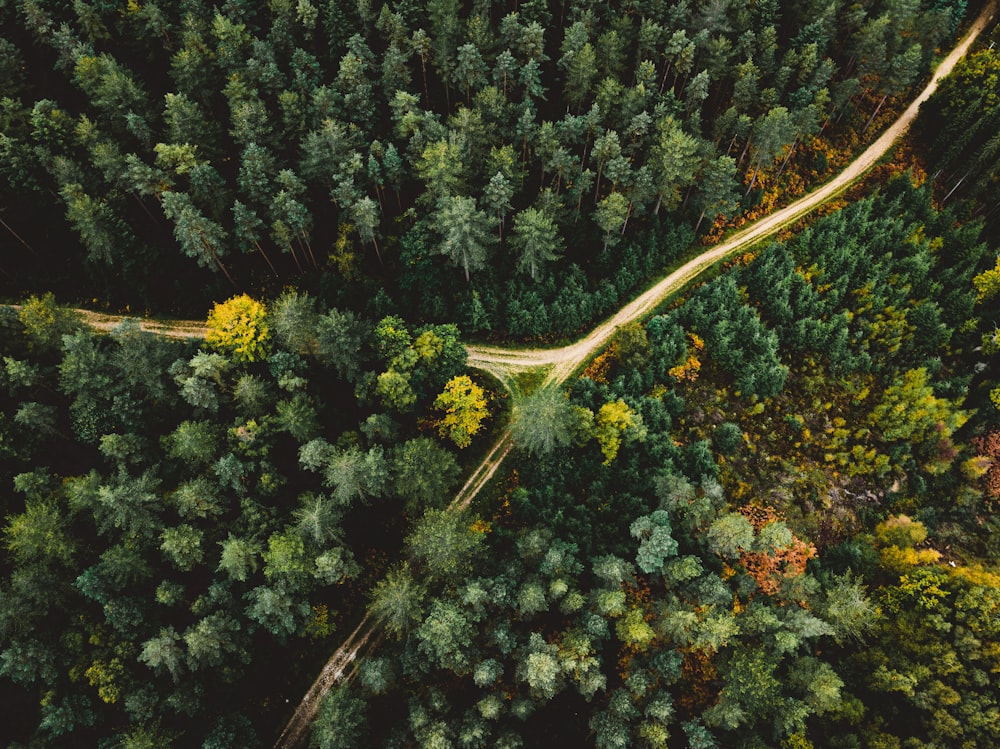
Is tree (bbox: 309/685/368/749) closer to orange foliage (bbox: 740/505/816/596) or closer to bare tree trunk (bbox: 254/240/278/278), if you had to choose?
orange foliage (bbox: 740/505/816/596)

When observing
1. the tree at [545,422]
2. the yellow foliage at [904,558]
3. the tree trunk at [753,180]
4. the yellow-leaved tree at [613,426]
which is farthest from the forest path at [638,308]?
the yellow foliage at [904,558]

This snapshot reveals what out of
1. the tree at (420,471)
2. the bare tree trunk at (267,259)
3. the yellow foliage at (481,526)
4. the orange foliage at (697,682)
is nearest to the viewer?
the orange foliage at (697,682)

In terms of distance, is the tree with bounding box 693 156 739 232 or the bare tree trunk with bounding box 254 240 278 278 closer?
the bare tree trunk with bounding box 254 240 278 278

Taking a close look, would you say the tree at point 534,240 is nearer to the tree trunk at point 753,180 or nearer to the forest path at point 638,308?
the forest path at point 638,308

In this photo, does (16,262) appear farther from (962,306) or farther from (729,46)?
(962,306)

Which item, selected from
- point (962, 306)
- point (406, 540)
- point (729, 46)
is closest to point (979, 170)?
point (962, 306)

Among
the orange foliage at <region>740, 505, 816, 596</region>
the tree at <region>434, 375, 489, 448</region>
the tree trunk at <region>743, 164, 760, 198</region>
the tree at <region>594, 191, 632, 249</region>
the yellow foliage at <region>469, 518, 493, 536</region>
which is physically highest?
the tree at <region>594, 191, 632, 249</region>

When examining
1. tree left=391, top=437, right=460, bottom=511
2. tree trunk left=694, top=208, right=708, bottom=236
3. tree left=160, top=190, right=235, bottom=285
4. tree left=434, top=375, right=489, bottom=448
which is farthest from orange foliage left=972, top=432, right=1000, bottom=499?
tree left=160, top=190, right=235, bottom=285
